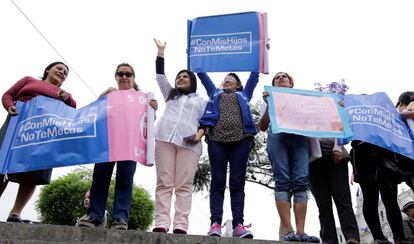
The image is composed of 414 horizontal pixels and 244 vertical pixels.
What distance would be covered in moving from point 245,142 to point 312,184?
942mm

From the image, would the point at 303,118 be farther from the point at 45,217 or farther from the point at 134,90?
the point at 45,217

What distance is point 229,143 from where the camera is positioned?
181 inches

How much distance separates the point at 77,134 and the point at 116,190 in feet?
2.15

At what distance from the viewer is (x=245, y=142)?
4566 millimetres

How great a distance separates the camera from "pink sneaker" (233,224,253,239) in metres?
4.05

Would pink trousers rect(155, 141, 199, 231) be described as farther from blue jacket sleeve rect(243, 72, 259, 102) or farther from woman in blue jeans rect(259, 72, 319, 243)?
blue jacket sleeve rect(243, 72, 259, 102)

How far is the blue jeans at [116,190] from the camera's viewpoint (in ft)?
13.6

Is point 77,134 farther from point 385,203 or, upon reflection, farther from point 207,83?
point 385,203

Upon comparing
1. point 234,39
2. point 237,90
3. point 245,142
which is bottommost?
point 245,142

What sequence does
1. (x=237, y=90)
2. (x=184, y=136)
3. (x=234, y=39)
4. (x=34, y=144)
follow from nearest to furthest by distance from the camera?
(x=34, y=144) < (x=184, y=136) < (x=237, y=90) < (x=234, y=39)

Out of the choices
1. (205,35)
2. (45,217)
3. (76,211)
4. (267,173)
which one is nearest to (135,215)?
(76,211)

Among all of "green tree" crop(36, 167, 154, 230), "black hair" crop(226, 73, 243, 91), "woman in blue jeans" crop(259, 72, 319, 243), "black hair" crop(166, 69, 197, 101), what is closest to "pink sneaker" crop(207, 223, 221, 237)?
"woman in blue jeans" crop(259, 72, 319, 243)

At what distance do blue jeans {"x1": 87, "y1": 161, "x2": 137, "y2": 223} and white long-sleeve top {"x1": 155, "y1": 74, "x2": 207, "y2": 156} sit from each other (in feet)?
1.63

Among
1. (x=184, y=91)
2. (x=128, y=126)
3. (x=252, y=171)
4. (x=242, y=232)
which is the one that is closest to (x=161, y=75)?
(x=184, y=91)
